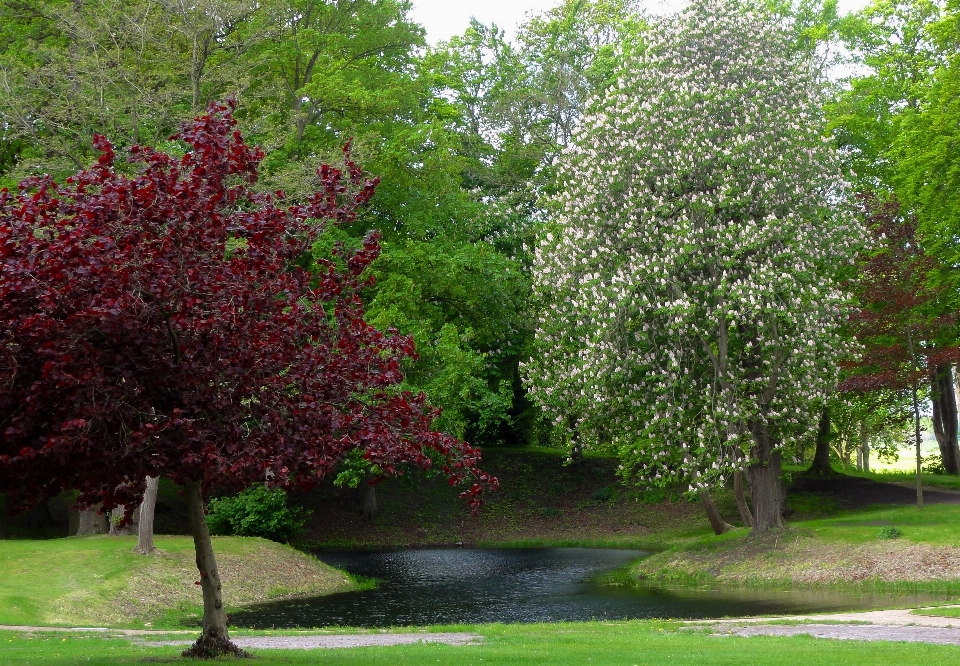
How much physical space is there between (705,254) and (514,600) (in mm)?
11437

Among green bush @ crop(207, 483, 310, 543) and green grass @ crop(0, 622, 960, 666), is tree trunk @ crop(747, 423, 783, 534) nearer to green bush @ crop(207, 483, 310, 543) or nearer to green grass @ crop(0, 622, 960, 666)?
green grass @ crop(0, 622, 960, 666)

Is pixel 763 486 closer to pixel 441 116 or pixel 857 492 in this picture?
pixel 857 492

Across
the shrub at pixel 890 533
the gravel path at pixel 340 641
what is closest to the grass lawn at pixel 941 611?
the shrub at pixel 890 533

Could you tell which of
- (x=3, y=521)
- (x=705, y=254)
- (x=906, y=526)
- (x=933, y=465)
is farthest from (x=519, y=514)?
(x=933, y=465)

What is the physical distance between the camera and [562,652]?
15.8 metres

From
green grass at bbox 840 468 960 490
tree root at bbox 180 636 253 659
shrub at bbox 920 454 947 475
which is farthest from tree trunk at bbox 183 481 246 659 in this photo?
shrub at bbox 920 454 947 475

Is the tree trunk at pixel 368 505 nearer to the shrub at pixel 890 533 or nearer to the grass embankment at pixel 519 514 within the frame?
the grass embankment at pixel 519 514

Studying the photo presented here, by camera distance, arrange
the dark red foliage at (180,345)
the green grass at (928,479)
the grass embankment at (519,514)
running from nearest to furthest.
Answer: the dark red foliage at (180,345) < the green grass at (928,479) < the grass embankment at (519,514)

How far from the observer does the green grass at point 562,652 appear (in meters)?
14.1

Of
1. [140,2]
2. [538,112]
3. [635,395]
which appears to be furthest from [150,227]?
[538,112]

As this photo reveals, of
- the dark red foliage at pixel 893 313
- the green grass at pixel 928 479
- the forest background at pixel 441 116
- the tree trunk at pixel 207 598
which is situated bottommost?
the tree trunk at pixel 207 598

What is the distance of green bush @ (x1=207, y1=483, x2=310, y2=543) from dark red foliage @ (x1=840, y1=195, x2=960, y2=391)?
829 inches

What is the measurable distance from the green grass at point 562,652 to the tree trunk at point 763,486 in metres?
14.5

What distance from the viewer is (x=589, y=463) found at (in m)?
54.2
